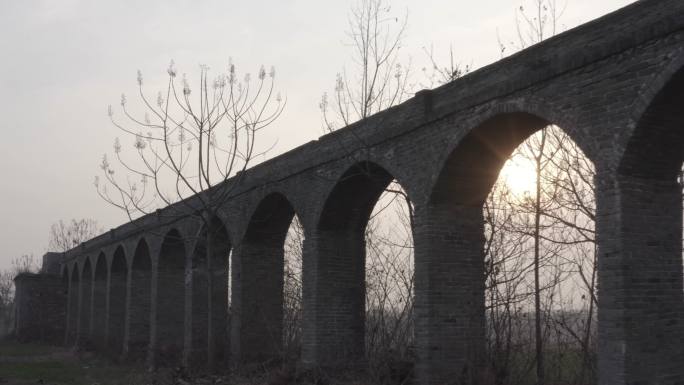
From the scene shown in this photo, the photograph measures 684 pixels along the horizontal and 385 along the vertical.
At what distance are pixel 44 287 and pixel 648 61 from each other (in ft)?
124

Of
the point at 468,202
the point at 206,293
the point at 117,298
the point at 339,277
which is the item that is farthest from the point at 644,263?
the point at 117,298

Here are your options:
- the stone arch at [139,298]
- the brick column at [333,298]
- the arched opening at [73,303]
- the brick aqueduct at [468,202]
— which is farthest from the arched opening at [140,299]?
the arched opening at [73,303]

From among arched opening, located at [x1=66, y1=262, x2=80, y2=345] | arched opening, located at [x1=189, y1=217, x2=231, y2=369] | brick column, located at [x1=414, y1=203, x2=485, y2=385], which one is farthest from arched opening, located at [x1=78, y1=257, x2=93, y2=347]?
brick column, located at [x1=414, y1=203, x2=485, y2=385]

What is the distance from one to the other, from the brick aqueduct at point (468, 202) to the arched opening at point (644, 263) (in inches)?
0.6

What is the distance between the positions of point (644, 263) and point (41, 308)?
3690cm

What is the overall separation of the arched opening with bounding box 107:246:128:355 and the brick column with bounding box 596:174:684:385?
21989 millimetres

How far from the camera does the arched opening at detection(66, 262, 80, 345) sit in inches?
1394

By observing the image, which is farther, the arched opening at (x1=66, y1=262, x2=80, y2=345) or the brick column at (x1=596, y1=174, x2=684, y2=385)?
the arched opening at (x1=66, y1=262, x2=80, y2=345)

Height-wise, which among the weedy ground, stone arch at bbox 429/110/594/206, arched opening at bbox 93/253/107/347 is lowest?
the weedy ground

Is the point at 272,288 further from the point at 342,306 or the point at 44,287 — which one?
the point at 44,287

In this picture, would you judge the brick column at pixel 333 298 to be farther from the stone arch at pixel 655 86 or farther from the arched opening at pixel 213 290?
the stone arch at pixel 655 86

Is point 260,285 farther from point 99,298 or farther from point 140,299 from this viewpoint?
point 99,298

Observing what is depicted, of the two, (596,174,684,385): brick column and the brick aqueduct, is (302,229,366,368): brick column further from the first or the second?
(596,174,684,385): brick column

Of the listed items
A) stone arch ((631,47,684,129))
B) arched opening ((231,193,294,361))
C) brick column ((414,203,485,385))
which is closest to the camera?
stone arch ((631,47,684,129))
